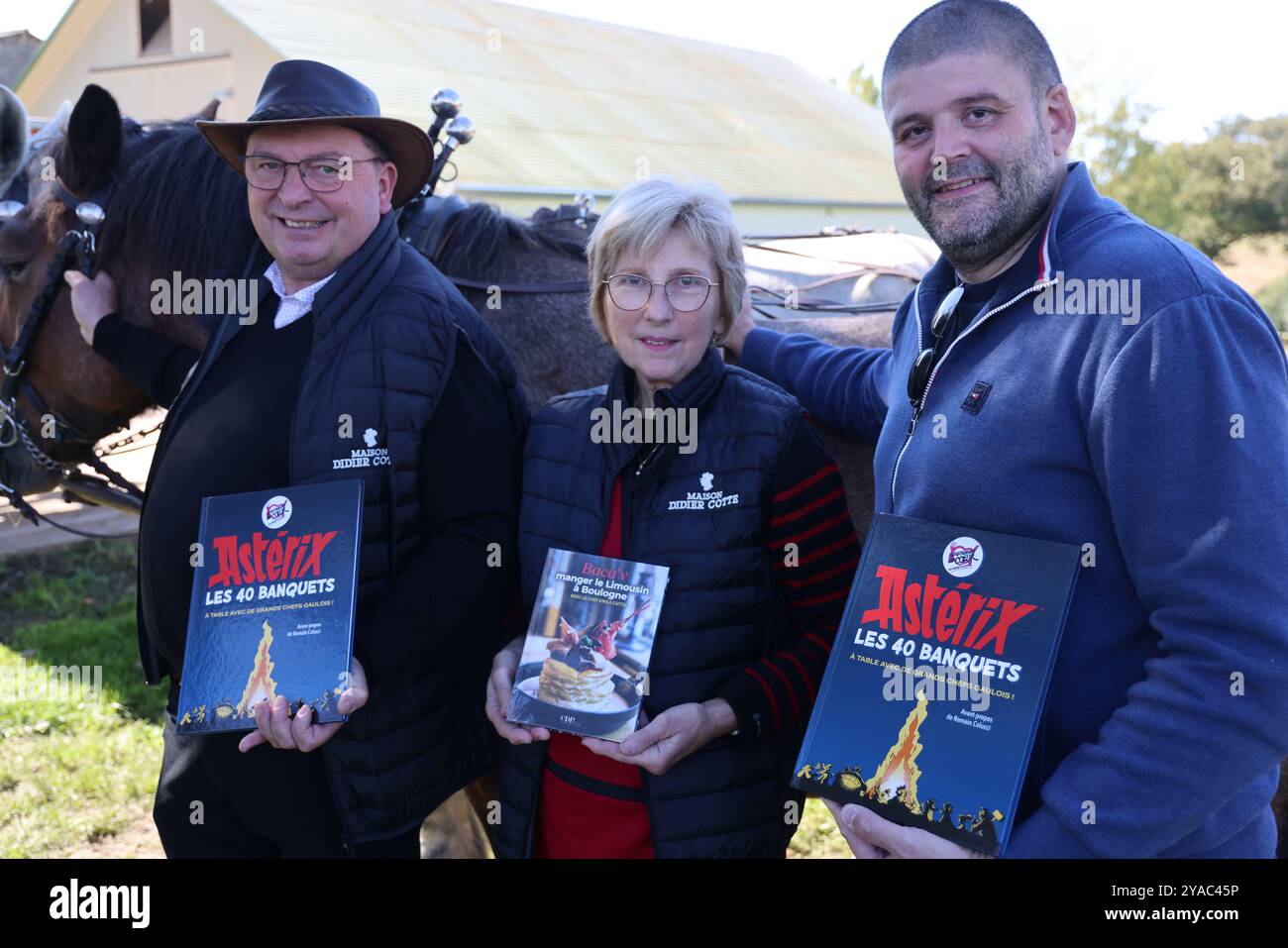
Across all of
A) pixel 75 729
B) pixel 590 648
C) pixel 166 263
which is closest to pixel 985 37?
pixel 590 648

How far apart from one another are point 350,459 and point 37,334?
5.07 ft

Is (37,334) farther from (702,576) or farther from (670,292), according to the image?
(702,576)

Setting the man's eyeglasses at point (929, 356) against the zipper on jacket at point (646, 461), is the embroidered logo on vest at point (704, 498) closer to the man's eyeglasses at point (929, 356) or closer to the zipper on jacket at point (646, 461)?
the zipper on jacket at point (646, 461)

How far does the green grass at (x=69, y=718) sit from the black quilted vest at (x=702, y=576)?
10.4 ft

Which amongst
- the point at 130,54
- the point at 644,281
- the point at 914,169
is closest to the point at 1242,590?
the point at 914,169

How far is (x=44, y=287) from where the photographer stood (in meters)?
2.96

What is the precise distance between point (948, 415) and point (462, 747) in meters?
1.38

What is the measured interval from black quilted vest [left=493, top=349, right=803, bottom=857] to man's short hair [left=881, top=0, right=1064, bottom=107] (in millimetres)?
742

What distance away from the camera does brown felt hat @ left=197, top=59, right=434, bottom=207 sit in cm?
220

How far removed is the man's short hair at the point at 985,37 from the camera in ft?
5.78

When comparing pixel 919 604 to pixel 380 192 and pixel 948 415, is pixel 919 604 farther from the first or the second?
pixel 380 192

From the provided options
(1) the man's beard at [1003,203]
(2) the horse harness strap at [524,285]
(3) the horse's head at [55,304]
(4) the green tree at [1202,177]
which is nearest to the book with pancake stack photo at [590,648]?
(1) the man's beard at [1003,203]

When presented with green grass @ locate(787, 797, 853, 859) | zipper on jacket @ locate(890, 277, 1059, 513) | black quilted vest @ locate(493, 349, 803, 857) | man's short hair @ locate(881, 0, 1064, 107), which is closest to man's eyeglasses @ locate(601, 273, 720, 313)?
black quilted vest @ locate(493, 349, 803, 857)

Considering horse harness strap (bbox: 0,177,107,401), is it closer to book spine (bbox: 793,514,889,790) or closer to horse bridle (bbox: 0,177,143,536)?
horse bridle (bbox: 0,177,143,536)
